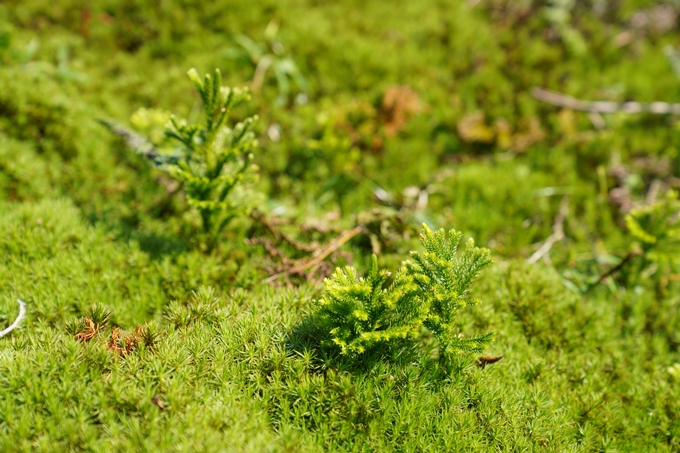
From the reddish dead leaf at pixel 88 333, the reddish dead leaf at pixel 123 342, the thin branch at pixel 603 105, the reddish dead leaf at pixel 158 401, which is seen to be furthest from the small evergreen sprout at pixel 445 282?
the thin branch at pixel 603 105

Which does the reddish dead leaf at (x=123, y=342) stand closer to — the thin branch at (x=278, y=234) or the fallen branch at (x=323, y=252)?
the fallen branch at (x=323, y=252)

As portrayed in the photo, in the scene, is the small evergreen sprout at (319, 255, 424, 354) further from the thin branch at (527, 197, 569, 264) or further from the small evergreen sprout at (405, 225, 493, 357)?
the thin branch at (527, 197, 569, 264)

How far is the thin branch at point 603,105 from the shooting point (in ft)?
16.8

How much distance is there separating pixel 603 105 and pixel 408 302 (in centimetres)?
388

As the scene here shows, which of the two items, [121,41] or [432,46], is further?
[432,46]

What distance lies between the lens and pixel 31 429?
7.39ft

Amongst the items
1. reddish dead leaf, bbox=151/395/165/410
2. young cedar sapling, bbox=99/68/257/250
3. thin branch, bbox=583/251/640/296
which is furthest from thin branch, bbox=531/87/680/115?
reddish dead leaf, bbox=151/395/165/410

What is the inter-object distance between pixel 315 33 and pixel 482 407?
4.12 metres

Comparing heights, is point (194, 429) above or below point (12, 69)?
below

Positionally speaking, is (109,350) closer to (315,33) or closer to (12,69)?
(12,69)

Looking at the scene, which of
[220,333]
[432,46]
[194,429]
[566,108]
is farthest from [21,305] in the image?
[566,108]

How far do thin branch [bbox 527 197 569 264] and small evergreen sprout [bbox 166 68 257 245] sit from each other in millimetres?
2311

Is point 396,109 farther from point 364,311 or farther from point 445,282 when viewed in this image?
point 364,311

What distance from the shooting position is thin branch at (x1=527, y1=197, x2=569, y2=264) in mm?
3961
